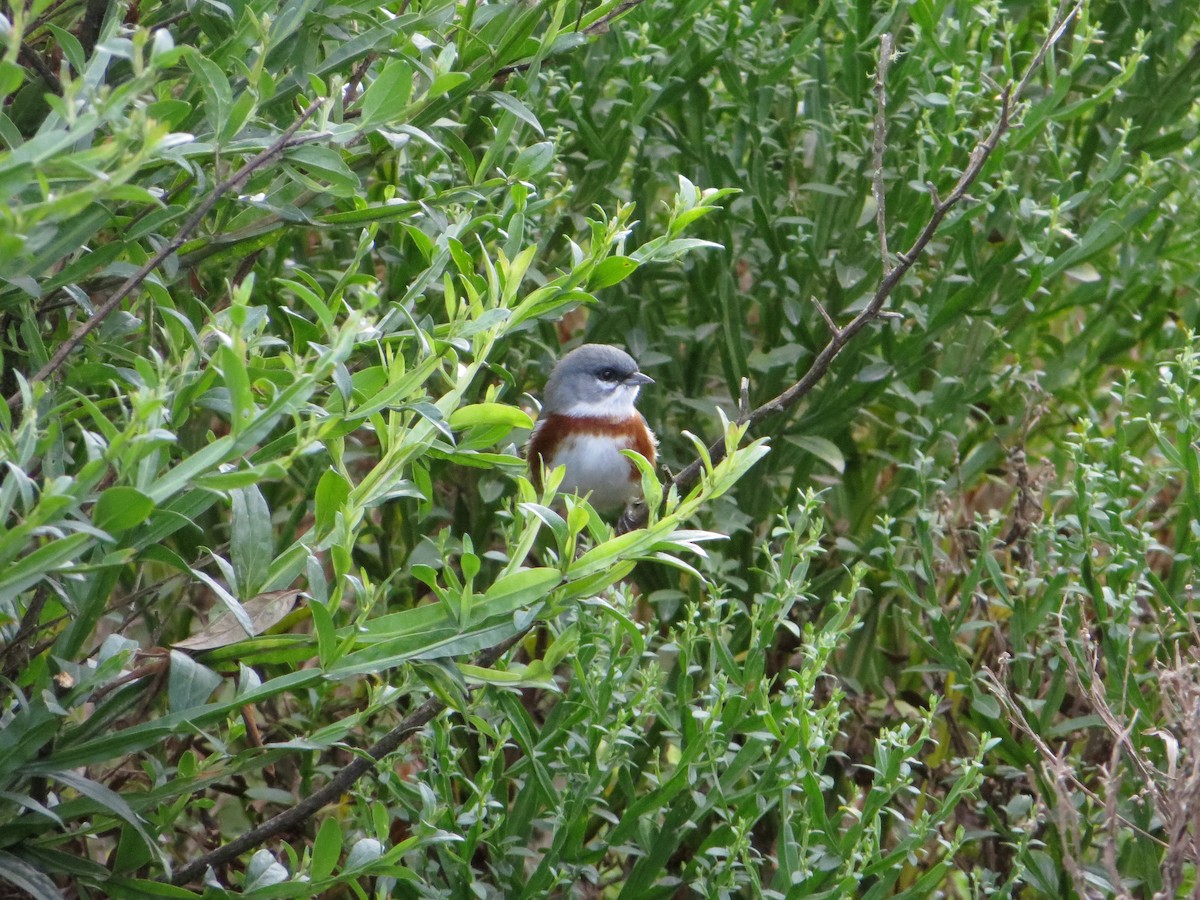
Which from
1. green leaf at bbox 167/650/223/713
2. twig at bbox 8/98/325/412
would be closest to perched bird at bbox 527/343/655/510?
twig at bbox 8/98/325/412

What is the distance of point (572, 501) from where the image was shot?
2260 millimetres

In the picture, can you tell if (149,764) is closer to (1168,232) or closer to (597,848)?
(597,848)

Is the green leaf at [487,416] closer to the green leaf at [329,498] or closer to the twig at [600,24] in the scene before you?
the green leaf at [329,498]

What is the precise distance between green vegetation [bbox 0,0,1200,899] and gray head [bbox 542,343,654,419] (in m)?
0.08

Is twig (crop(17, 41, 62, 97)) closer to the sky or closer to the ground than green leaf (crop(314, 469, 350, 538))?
closer to the sky

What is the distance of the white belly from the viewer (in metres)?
4.66

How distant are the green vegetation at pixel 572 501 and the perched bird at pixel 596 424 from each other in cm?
11

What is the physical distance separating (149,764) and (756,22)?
8.78 ft

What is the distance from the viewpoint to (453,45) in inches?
106

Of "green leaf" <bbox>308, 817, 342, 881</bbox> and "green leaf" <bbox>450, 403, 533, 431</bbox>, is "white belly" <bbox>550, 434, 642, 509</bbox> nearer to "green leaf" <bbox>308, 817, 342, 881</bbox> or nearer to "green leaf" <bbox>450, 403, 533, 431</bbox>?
"green leaf" <bbox>450, 403, 533, 431</bbox>

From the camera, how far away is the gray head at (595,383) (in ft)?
13.8

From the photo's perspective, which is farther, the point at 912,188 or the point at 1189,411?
the point at 912,188

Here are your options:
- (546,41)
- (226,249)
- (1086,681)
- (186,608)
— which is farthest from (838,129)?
(186,608)

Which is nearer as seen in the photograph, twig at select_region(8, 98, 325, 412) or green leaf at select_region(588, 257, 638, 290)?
twig at select_region(8, 98, 325, 412)
